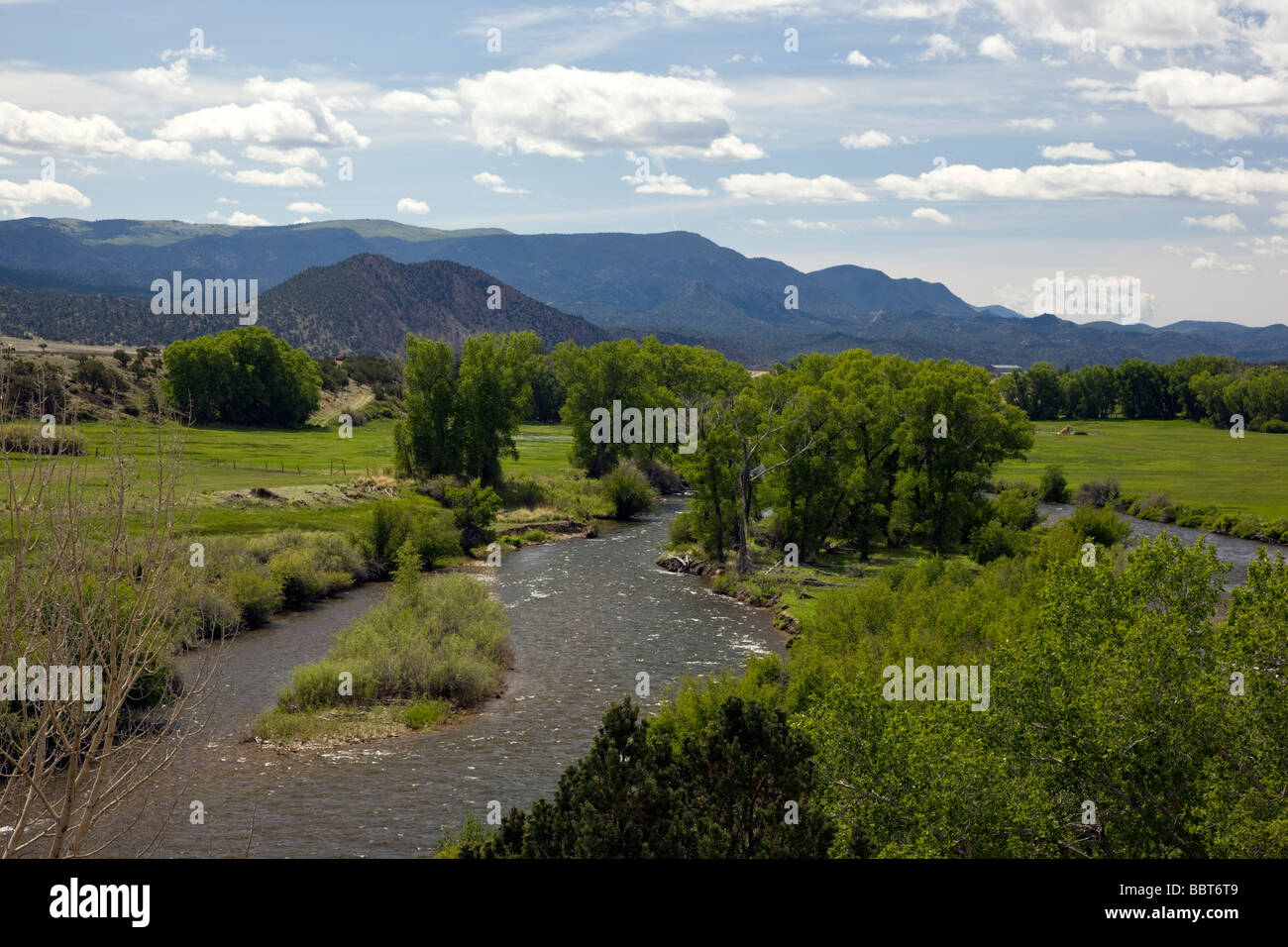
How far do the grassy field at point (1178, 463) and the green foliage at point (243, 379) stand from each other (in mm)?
83152

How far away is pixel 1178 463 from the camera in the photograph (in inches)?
4296

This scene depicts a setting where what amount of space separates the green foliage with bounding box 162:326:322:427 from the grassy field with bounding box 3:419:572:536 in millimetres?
5200

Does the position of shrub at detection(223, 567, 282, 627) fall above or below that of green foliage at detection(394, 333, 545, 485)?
below

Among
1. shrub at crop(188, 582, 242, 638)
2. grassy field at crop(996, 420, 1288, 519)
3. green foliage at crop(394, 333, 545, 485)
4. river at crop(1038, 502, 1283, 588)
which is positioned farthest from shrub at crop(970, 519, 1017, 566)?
shrub at crop(188, 582, 242, 638)

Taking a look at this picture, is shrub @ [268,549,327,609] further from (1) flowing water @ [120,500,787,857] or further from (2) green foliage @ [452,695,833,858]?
(2) green foliage @ [452,695,833,858]

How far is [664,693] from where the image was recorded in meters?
36.2

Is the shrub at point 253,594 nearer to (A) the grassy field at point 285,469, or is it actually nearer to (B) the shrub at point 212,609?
(B) the shrub at point 212,609

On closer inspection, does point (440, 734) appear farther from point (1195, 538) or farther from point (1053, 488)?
point (1053, 488)

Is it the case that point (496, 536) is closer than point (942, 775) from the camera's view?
No

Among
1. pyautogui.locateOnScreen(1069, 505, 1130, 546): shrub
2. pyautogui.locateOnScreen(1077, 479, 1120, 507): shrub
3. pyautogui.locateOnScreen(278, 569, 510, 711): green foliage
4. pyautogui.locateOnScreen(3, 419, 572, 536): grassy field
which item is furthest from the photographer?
pyautogui.locateOnScreen(1077, 479, 1120, 507): shrub

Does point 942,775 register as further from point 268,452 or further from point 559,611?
point 268,452

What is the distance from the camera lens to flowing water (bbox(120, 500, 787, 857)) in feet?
84.8
